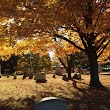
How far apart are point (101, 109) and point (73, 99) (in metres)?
1.97

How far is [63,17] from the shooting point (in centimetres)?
1201

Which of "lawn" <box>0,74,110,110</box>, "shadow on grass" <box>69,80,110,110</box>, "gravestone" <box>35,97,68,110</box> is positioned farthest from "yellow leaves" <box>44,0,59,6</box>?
"gravestone" <box>35,97,68,110</box>

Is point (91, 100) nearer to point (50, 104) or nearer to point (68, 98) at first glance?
point (68, 98)

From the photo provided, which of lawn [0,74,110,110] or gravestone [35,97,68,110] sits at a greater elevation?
A: gravestone [35,97,68,110]

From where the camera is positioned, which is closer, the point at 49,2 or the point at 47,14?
the point at 47,14

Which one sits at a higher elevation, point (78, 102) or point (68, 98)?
point (68, 98)

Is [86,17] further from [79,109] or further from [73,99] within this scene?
[79,109]

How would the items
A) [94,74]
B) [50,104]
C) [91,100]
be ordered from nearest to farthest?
[50,104], [91,100], [94,74]

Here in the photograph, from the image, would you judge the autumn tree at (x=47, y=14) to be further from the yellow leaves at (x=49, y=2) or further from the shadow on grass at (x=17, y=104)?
the shadow on grass at (x=17, y=104)

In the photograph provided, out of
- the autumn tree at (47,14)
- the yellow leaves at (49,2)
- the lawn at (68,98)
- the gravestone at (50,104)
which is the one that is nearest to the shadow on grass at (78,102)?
the lawn at (68,98)

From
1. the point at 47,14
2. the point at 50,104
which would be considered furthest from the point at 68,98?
the point at 50,104

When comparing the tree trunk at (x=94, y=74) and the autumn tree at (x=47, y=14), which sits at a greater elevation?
the autumn tree at (x=47, y=14)

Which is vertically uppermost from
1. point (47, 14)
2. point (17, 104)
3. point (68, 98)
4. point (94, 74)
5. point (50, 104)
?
point (47, 14)

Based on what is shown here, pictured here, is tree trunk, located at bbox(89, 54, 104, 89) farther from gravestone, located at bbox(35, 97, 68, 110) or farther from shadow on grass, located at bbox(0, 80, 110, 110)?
gravestone, located at bbox(35, 97, 68, 110)
